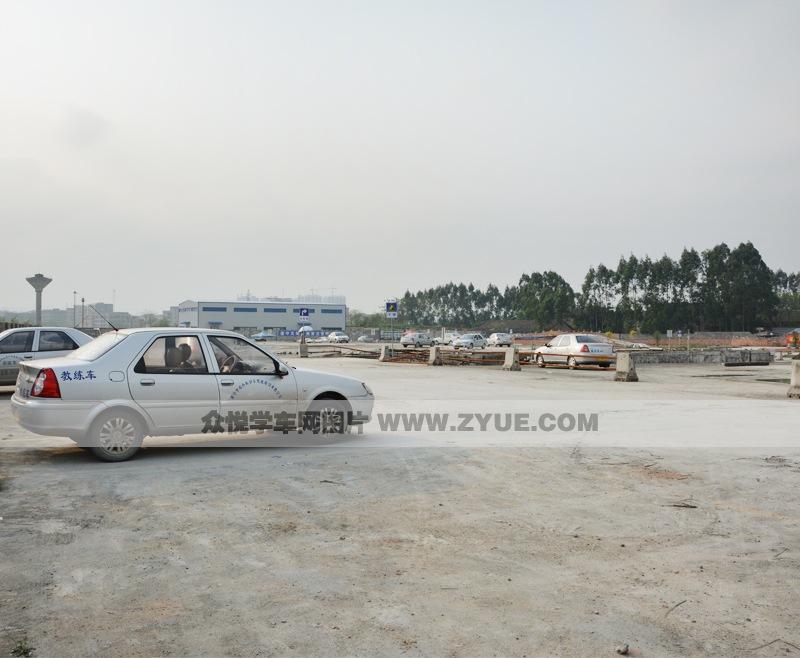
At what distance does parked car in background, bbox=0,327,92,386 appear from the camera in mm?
15906

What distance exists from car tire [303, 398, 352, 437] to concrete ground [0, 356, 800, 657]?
25 cm

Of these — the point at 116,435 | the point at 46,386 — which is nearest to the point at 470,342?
the point at 116,435

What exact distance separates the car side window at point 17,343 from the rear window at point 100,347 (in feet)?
26.0

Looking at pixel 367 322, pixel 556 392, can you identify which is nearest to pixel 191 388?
pixel 556 392

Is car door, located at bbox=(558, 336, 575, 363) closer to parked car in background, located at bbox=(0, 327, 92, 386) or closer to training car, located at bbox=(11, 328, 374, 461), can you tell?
parked car in background, located at bbox=(0, 327, 92, 386)

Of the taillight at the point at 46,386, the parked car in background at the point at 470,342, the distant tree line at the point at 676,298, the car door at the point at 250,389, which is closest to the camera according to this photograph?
the taillight at the point at 46,386

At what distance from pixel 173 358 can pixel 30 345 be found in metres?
8.95

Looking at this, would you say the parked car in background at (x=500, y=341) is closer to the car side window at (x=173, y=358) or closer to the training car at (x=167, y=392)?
the training car at (x=167, y=392)

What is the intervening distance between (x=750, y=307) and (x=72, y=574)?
105 meters

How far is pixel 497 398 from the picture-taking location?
16.8 metres

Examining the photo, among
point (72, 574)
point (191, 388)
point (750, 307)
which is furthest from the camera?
point (750, 307)

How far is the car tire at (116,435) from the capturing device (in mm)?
8422

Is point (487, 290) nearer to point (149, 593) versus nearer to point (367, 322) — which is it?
point (367, 322)

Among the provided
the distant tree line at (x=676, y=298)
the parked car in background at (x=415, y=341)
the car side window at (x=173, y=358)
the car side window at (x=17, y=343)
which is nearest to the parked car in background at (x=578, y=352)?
the car side window at (x=17, y=343)
